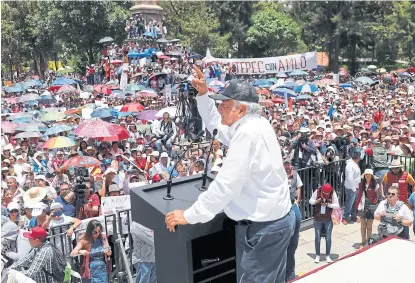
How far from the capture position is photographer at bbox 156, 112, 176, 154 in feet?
38.1

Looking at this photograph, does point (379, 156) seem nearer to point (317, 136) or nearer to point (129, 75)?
point (317, 136)

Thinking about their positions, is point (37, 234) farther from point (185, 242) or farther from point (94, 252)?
point (185, 242)

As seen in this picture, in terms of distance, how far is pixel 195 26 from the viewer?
46.5 m

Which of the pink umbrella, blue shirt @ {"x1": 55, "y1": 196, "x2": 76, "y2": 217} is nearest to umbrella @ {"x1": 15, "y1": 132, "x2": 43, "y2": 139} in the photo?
blue shirt @ {"x1": 55, "y1": 196, "x2": 76, "y2": 217}

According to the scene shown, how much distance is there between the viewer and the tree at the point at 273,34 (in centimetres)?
5106

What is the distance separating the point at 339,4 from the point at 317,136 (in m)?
42.3

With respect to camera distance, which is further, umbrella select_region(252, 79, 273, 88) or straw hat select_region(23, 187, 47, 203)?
umbrella select_region(252, 79, 273, 88)

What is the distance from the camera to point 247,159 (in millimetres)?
2658

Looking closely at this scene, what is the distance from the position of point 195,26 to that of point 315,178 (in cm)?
4018

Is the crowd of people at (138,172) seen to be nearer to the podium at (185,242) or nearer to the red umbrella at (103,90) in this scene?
the podium at (185,242)

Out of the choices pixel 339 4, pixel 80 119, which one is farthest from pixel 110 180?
pixel 339 4

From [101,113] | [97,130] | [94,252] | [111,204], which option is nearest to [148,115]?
[101,113]

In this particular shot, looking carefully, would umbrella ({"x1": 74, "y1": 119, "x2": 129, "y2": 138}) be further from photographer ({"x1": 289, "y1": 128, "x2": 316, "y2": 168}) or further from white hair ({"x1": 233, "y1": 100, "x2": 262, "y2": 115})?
white hair ({"x1": 233, "y1": 100, "x2": 262, "y2": 115})

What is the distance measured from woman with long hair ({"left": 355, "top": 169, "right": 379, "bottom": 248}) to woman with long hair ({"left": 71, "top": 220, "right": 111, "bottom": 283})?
14.2ft
